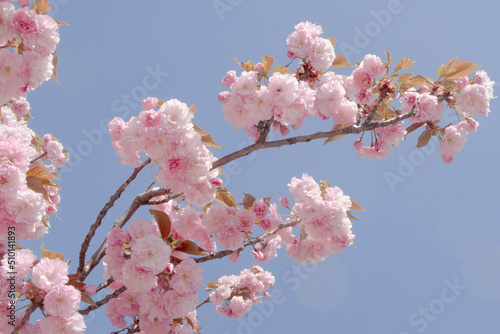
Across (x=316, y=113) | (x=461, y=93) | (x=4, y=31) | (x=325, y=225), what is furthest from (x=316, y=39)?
(x=4, y=31)

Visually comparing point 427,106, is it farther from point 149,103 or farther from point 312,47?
point 149,103

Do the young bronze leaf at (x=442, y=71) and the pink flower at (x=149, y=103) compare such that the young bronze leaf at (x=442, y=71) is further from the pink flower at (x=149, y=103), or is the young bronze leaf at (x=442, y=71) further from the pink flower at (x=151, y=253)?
the pink flower at (x=151, y=253)

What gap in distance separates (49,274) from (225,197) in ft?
3.53

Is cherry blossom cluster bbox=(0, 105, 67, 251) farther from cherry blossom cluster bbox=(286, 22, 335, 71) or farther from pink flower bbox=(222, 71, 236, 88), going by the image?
cherry blossom cluster bbox=(286, 22, 335, 71)

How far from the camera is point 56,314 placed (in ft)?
5.81

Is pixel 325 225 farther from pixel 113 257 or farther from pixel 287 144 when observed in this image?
pixel 113 257

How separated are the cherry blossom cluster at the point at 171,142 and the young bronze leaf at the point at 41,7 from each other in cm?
66

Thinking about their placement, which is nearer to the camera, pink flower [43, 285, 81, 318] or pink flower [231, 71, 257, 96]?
pink flower [43, 285, 81, 318]

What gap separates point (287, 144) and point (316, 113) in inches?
20.6

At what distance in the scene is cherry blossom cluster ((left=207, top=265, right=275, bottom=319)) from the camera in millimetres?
4062

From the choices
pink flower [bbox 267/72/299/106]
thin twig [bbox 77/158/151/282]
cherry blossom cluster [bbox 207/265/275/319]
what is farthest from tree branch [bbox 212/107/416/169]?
cherry blossom cluster [bbox 207/265/275/319]

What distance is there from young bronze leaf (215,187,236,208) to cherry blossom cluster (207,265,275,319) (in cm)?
183

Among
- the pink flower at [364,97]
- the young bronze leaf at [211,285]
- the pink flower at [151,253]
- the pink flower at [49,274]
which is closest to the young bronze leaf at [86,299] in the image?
the pink flower at [49,274]

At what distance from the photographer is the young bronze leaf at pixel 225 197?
2.50 meters
